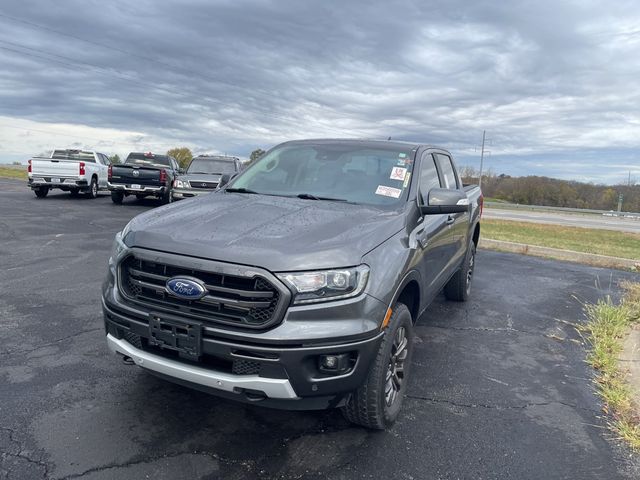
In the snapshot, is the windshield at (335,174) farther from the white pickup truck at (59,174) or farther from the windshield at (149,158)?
the windshield at (149,158)

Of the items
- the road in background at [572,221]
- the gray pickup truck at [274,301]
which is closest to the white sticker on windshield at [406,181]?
the gray pickup truck at [274,301]

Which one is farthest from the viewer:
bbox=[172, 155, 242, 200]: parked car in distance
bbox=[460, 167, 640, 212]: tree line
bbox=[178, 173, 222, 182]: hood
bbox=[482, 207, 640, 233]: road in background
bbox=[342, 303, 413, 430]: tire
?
bbox=[460, 167, 640, 212]: tree line

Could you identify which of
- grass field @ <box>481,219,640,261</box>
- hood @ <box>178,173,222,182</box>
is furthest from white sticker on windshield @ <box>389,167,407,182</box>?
hood @ <box>178,173,222,182</box>

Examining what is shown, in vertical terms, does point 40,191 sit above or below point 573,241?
above

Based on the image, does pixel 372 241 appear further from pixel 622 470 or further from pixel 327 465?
pixel 622 470

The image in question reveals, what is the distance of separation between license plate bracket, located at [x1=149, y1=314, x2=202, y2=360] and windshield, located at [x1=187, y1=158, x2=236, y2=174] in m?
13.9

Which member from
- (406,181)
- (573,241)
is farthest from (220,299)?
(573,241)

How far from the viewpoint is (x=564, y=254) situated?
35.6 feet

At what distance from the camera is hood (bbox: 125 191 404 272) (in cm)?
257

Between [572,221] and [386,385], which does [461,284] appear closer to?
[386,385]

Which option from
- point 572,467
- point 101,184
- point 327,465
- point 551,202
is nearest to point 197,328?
point 327,465

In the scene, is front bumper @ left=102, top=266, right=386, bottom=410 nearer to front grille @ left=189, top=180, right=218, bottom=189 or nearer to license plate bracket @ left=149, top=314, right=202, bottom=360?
license plate bracket @ left=149, top=314, right=202, bottom=360

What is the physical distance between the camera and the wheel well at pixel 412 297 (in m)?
3.38

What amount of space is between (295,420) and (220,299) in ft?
3.81
